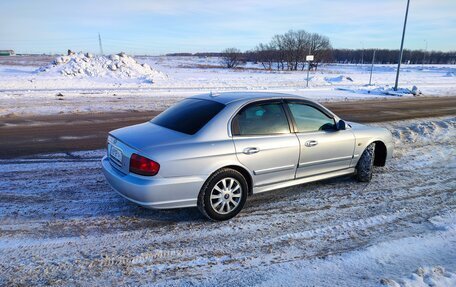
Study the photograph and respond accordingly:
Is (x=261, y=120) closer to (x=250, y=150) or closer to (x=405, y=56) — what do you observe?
(x=250, y=150)

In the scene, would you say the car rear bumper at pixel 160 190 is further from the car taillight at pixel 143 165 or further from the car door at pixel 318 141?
the car door at pixel 318 141

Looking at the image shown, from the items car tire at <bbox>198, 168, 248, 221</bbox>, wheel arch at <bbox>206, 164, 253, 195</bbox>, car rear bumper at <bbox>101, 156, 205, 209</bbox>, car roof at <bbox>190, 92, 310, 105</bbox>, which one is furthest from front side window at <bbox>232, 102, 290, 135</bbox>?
car rear bumper at <bbox>101, 156, 205, 209</bbox>

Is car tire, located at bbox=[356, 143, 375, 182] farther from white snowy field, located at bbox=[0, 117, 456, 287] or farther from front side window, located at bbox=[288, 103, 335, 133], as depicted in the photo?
front side window, located at bbox=[288, 103, 335, 133]

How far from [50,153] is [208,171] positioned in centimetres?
466

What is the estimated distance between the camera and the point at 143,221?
4.23m

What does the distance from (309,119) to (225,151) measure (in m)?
1.58

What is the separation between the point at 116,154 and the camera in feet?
14.2

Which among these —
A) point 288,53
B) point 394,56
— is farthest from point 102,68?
point 394,56

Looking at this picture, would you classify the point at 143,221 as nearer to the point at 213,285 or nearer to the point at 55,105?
the point at 213,285

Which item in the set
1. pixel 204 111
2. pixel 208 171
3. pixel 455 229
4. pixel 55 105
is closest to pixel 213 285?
pixel 208 171

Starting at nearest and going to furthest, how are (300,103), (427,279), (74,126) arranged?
(427,279) → (300,103) → (74,126)

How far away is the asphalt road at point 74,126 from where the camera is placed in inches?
305

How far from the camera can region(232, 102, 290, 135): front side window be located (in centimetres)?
441

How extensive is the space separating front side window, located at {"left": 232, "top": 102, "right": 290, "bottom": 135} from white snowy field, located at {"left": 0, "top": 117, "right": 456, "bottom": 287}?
1.05m
